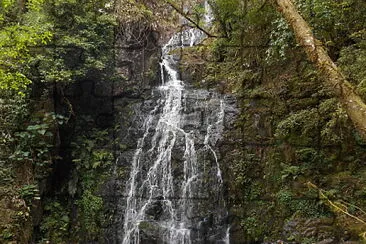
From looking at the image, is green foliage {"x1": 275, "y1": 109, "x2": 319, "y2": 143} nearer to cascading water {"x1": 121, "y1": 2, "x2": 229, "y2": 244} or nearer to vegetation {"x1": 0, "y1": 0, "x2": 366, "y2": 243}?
vegetation {"x1": 0, "y1": 0, "x2": 366, "y2": 243}

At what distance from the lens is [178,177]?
7.73m

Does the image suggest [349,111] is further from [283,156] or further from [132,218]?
[132,218]

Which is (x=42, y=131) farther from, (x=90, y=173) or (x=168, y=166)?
(x=168, y=166)

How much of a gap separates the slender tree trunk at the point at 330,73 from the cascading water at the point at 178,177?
4.04 meters

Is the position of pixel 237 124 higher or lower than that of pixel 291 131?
higher

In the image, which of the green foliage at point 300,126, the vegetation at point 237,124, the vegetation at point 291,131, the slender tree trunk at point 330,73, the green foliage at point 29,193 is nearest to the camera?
the slender tree trunk at point 330,73

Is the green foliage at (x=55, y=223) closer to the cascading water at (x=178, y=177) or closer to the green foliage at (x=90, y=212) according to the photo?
the green foliage at (x=90, y=212)

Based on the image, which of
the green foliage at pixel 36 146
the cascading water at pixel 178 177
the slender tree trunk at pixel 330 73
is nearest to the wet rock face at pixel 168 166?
the cascading water at pixel 178 177

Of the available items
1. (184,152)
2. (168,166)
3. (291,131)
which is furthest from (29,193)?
(291,131)

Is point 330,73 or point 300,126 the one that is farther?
point 300,126

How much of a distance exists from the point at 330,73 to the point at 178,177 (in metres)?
4.62

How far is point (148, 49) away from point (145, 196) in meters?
4.91

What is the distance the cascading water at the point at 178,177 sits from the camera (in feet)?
23.1

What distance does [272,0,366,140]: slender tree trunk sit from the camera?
3.34 metres
